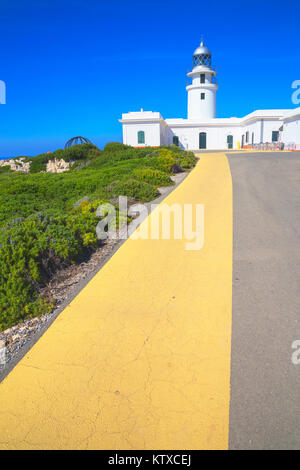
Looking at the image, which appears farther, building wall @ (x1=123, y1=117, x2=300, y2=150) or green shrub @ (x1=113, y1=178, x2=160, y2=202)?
building wall @ (x1=123, y1=117, x2=300, y2=150)

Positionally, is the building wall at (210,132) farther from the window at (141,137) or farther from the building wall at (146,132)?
the window at (141,137)

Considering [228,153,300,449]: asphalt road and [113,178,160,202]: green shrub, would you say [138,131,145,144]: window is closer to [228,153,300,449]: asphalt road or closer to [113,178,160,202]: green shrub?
[113,178,160,202]: green shrub

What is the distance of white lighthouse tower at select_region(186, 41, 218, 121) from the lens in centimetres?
4203

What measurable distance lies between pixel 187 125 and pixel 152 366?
40391 millimetres

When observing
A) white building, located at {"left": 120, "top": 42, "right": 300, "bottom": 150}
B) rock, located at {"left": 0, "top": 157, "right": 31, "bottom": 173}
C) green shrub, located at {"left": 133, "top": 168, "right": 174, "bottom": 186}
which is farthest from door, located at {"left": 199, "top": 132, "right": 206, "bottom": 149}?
green shrub, located at {"left": 133, "top": 168, "right": 174, "bottom": 186}

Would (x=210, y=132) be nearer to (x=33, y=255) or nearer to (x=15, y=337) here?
(x=33, y=255)

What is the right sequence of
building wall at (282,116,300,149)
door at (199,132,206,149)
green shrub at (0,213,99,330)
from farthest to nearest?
door at (199,132,206,149) → building wall at (282,116,300,149) → green shrub at (0,213,99,330)

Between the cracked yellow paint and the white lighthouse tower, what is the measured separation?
4118cm

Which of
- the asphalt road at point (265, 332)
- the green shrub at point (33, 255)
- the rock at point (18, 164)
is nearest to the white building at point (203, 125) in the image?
the rock at point (18, 164)

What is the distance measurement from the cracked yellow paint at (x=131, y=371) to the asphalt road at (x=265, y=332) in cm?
14

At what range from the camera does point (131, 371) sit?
2.98 meters

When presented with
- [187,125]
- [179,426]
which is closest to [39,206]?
[179,426]

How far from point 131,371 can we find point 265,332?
1509 millimetres
